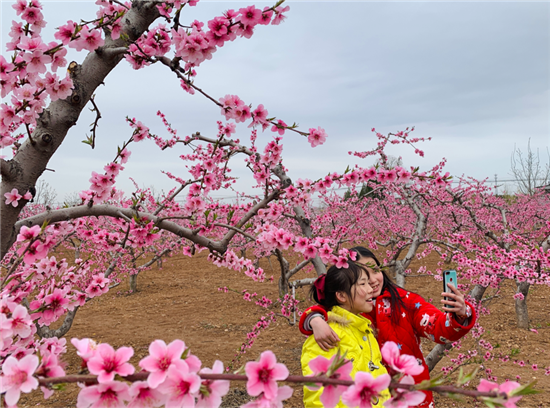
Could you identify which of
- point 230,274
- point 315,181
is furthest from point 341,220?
point 315,181

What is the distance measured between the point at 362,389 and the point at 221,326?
6321 millimetres

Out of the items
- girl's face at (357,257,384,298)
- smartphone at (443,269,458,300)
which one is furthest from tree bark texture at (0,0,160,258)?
smartphone at (443,269,458,300)

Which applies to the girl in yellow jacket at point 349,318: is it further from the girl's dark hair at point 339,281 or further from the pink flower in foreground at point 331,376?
the pink flower in foreground at point 331,376

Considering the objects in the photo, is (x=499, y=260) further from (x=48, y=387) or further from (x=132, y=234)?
(x=48, y=387)

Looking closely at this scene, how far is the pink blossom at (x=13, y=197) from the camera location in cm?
173

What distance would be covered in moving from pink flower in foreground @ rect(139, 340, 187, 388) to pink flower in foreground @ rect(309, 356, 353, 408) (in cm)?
33

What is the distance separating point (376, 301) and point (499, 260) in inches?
118

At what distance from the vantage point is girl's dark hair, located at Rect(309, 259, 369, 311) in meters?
2.15

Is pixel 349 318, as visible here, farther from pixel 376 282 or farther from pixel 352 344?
pixel 376 282

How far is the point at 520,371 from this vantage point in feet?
14.4

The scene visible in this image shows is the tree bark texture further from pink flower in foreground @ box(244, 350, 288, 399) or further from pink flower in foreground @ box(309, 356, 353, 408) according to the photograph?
pink flower in foreground @ box(309, 356, 353, 408)

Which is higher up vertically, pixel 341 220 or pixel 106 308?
pixel 341 220

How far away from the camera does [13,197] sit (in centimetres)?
175

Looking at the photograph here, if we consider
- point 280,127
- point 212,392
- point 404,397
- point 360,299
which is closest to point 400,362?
point 404,397
